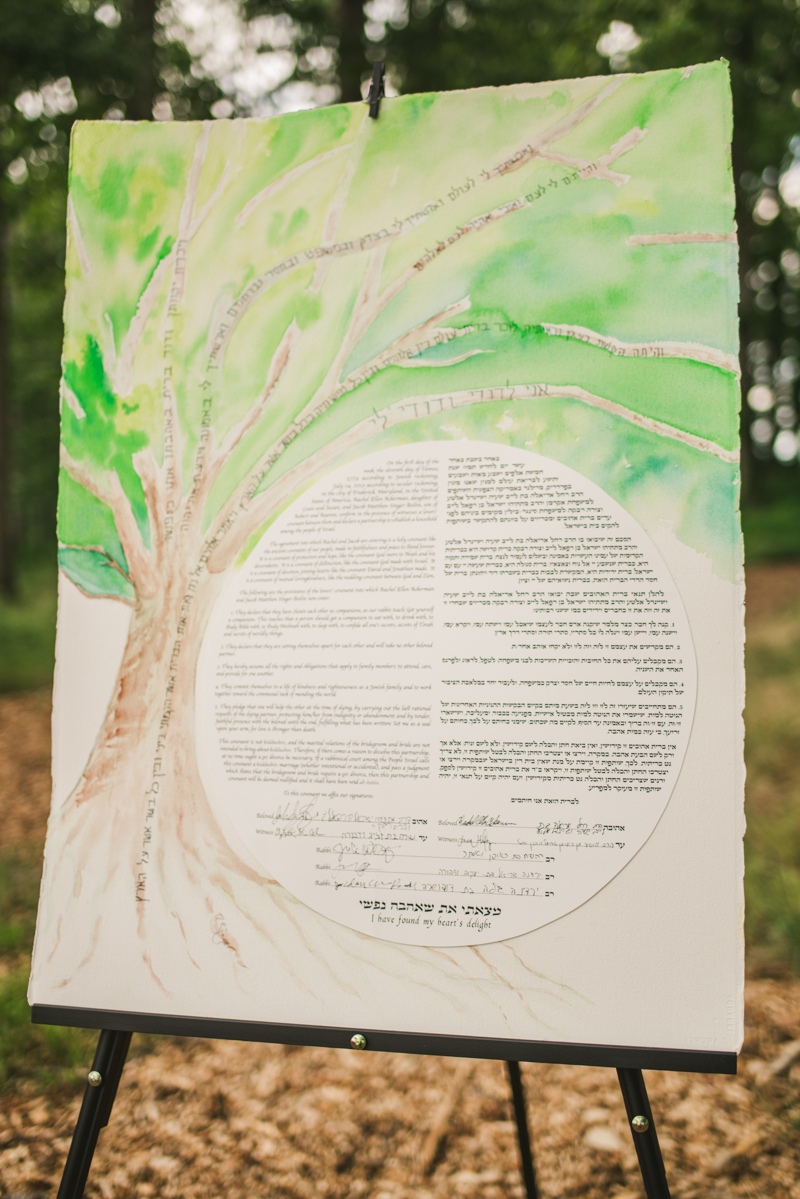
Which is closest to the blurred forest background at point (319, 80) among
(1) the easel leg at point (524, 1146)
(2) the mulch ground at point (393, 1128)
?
(2) the mulch ground at point (393, 1128)

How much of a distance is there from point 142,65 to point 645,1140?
5482 millimetres

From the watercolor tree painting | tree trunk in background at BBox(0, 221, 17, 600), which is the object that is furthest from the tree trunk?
tree trunk in background at BBox(0, 221, 17, 600)

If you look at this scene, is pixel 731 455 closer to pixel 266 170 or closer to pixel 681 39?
pixel 266 170

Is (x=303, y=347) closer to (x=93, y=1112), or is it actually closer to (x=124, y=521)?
(x=124, y=521)

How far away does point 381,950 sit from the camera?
1088mm

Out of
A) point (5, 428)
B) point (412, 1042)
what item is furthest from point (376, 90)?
point (5, 428)

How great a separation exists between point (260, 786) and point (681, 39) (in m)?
5.15

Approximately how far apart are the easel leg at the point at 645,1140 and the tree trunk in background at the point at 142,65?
16.7 ft

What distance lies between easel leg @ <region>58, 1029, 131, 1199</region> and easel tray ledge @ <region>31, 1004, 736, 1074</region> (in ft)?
0.11

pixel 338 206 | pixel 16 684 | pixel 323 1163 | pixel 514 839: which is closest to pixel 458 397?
pixel 338 206

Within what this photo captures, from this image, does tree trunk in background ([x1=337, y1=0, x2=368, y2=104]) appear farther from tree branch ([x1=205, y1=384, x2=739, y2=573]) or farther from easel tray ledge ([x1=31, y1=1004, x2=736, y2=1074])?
easel tray ledge ([x1=31, y1=1004, x2=736, y2=1074])

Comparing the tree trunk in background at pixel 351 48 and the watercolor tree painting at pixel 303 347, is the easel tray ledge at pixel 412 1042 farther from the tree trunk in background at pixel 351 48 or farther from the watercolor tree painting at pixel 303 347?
the tree trunk in background at pixel 351 48

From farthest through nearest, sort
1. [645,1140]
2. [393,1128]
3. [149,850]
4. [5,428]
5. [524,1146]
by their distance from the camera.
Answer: [5,428], [393,1128], [524,1146], [149,850], [645,1140]

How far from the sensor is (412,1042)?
1059 mm
